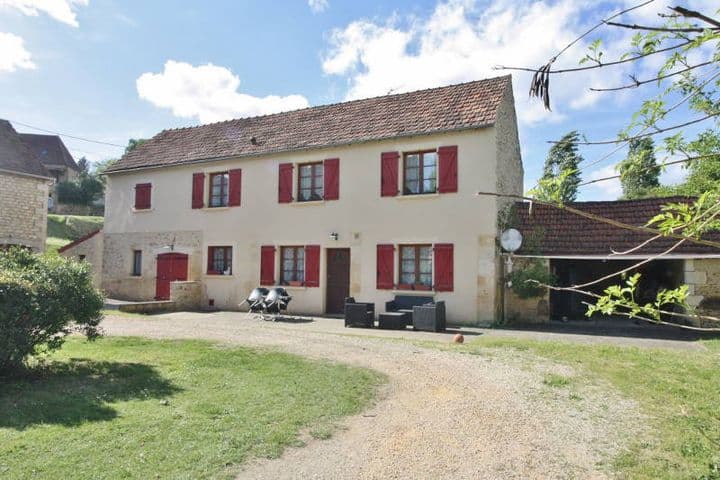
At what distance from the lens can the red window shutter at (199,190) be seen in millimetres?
16750

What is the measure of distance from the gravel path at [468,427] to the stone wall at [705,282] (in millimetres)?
6356

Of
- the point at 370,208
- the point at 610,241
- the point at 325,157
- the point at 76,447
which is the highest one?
the point at 325,157

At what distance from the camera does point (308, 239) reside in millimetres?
14695

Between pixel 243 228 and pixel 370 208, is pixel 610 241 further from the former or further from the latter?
pixel 243 228

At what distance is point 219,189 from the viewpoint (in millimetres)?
16766

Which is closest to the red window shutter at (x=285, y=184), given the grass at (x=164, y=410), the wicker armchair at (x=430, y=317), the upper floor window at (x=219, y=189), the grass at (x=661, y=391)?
the upper floor window at (x=219, y=189)

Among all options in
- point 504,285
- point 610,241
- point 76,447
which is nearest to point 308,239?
point 504,285

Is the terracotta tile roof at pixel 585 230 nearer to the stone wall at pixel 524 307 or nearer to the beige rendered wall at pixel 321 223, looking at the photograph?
the stone wall at pixel 524 307

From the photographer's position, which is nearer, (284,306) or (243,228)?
(284,306)

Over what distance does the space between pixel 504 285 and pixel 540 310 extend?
119 centimetres

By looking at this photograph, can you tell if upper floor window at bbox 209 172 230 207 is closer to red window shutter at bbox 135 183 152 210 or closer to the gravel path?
red window shutter at bbox 135 183 152 210

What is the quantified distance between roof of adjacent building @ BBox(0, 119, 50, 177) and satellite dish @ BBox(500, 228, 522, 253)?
63.0 ft

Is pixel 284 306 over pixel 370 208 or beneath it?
beneath

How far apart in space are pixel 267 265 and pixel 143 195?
6.63m
